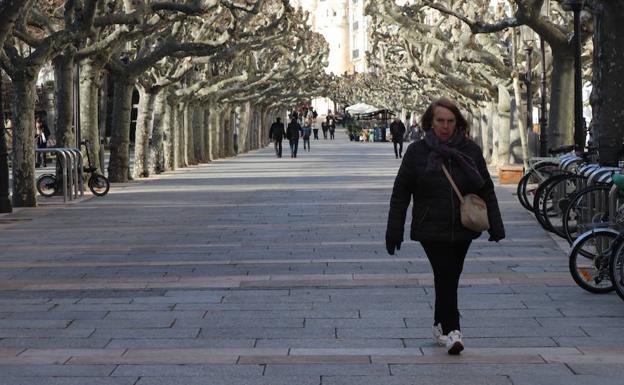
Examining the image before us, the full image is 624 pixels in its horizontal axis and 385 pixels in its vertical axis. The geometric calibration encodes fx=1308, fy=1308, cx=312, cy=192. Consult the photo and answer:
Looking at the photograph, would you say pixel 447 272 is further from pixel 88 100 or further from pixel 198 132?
pixel 198 132

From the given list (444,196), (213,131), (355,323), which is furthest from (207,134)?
(444,196)

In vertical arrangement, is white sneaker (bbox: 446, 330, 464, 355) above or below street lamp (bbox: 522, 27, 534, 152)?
below

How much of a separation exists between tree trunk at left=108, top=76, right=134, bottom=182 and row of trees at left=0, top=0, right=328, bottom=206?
0.03 metres

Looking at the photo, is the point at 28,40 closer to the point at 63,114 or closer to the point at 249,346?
the point at 63,114

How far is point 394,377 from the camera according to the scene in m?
7.20

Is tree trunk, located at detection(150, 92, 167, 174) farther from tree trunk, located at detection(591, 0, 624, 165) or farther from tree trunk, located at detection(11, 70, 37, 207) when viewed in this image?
tree trunk, located at detection(591, 0, 624, 165)

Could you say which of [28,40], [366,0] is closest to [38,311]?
[28,40]

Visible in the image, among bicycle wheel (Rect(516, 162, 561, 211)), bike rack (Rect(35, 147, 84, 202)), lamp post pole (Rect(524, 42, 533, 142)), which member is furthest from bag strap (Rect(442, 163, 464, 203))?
lamp post pole (Rect(524, 42, 533, 142))

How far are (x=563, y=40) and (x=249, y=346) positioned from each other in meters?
15.7

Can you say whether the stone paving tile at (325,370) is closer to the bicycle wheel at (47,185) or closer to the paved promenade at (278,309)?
the paved promenade at (278,309)

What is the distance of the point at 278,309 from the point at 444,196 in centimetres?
247

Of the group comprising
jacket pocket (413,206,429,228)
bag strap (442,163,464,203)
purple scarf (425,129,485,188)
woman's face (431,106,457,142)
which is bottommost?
jacket pocket (413,206,429,228)

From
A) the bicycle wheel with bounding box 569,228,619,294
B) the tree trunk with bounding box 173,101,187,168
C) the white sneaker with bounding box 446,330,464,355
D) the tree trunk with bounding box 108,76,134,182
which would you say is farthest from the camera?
the tree trunk with bounding box 173,101,187,168

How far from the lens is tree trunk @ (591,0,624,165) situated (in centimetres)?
1545
